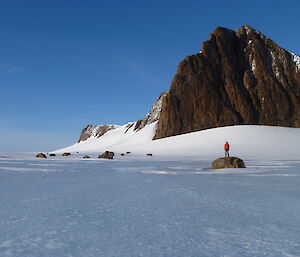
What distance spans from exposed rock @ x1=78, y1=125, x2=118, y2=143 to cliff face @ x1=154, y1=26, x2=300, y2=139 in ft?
273

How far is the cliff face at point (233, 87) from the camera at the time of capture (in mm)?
61625

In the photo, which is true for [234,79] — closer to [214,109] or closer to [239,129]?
[214,109]

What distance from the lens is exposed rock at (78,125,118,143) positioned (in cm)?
14670

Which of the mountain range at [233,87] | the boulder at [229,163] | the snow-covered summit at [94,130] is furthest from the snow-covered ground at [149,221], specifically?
the snow-covered summit at [94,130]

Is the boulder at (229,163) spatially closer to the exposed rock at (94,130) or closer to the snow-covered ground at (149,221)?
the snow-covered ground at (149,221)

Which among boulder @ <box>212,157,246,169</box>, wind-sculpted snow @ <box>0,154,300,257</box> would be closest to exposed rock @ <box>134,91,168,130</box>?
boulder @ <box>212,157,246,169</box>

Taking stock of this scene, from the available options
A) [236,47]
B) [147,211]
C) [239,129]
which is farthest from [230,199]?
[236,47]

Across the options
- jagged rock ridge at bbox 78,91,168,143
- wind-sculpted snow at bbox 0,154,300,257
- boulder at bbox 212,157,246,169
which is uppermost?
jagged rock ridge at bbox 78,91,168,143

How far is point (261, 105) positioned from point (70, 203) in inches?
2502

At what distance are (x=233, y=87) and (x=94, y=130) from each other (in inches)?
4169

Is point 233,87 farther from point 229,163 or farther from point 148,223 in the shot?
point 148,223

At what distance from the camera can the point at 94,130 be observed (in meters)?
154

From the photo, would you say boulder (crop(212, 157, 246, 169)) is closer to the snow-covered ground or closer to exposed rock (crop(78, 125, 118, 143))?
the snow-covered ground

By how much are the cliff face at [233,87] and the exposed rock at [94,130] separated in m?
83.2
